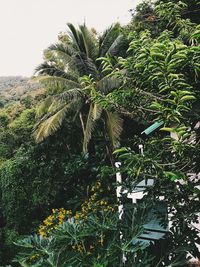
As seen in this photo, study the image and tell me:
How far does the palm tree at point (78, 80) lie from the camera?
9.79 m

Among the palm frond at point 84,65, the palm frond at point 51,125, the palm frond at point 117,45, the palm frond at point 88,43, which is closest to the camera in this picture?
the palm frond at point 51,125

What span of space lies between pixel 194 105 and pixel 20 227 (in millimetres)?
10010

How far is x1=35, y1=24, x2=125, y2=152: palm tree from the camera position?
385 inches

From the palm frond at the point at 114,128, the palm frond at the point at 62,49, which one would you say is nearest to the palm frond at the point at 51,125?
the palm frond at the point at 114,128

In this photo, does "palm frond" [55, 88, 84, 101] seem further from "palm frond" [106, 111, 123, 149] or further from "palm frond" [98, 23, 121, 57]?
"palm frond" [98, 23, 121, 57]

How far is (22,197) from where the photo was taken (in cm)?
1102

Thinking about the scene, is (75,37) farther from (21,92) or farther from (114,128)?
(21,92)

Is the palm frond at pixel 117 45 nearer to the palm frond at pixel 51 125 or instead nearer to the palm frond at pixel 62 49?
the palm frond at pixel 62 49

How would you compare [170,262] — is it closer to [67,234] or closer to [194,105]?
[67,234]

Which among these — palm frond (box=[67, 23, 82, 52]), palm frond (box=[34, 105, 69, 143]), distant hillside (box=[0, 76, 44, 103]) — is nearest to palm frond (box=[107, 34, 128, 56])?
palm frond (box=[67, 23, 82, 52])

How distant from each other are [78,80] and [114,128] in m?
2.37

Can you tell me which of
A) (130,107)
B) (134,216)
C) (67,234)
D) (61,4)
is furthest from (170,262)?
(61,4)

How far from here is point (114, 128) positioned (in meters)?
9.75

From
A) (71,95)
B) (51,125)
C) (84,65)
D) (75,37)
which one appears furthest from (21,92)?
(51,125)
